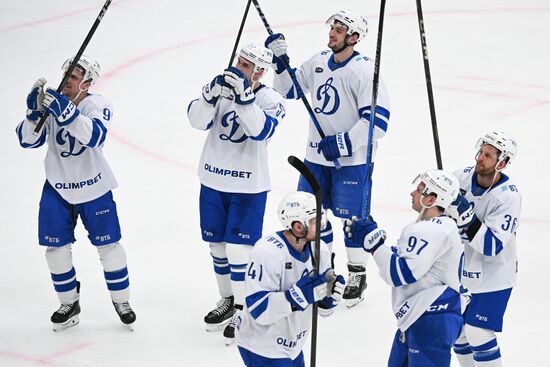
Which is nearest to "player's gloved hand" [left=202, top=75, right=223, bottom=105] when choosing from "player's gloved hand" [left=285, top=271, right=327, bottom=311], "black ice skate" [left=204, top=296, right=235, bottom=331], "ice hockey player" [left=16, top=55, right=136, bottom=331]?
"ice hockey player" [left=16, top=55, right=136, bottom=331]

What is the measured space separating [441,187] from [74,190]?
2006 mm

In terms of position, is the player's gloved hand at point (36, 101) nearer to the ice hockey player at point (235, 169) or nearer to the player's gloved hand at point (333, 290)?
the ice hockey player at point (235, 169)

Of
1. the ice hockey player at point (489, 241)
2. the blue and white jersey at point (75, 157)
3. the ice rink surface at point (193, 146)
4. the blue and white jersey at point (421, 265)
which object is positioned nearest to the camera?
the blue and white jersey at point (421, 265)

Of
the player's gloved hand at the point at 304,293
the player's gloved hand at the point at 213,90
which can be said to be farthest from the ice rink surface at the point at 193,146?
the player's gloved hand at the point at 304,293

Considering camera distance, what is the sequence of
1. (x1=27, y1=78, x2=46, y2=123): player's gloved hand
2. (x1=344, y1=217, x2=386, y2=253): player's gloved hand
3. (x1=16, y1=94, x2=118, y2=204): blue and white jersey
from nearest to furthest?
(x1=344, y1=217, x2=386, y2=253): player's gloved hand, (x1=27, y1=78, x2=46, y2=123): player's gloved hand, (x1=16, y1=94, x2=118, y2=204): blue and white jersey

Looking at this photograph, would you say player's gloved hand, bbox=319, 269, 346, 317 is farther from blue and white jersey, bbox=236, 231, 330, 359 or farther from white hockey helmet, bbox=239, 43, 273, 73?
white hockey helmet, bbox=239, 43, 273, 73

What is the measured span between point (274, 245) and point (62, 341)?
6.03 ft

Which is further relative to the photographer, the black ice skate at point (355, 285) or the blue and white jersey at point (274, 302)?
the black ice skate at point (355, 285)

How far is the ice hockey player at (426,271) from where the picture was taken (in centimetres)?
487

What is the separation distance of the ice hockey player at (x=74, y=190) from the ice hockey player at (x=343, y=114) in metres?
1.07

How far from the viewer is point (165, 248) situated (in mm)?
7230

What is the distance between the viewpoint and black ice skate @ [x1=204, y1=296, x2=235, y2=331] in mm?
6227

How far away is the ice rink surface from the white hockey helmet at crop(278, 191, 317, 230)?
139 cm

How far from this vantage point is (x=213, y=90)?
5914 mm
